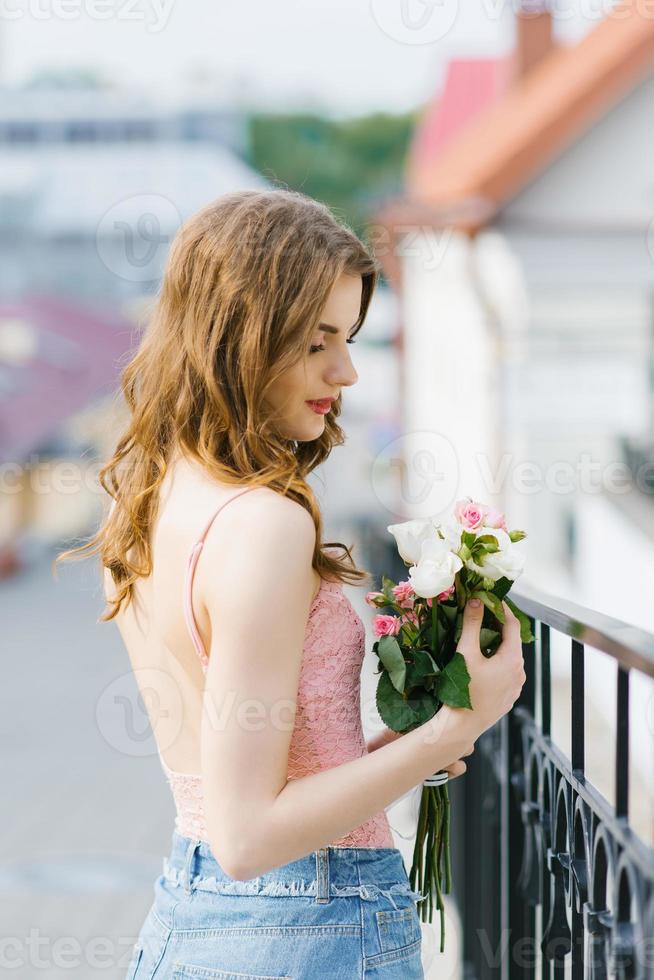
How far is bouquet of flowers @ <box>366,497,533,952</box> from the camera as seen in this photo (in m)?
1.46

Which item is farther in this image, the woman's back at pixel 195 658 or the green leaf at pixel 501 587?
the green leaf at pixel 501 587

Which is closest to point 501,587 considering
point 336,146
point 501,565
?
point 501,565

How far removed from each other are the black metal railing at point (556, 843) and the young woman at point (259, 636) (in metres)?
0.17

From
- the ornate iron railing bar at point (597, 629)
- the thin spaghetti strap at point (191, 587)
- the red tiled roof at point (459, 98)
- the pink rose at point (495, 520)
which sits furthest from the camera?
the red tiled roof at point (459, 98)

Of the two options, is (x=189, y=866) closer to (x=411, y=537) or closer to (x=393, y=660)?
(x=393, y=660)

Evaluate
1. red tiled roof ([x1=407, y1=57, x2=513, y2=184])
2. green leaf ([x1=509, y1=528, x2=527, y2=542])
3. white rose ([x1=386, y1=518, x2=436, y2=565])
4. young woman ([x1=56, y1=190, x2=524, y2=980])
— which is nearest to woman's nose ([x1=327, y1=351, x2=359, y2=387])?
young woman ([x1=56, y1=190, x2=524, y2=980])

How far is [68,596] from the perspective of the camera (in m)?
13.8

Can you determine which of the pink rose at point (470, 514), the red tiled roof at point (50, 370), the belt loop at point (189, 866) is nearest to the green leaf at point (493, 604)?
the pink rose at point (470, 514)

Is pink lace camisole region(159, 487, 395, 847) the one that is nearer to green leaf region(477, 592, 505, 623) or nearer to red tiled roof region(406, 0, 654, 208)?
green leaf region(477, 592, 505, 623)

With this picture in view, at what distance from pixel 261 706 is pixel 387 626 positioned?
0.33 meters

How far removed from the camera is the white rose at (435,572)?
1459 mm

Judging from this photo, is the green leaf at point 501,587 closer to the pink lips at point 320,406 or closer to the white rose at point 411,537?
the white rose at point 411,537

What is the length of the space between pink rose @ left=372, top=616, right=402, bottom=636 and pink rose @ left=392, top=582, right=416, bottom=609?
0.02 metres

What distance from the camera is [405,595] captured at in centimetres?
155
